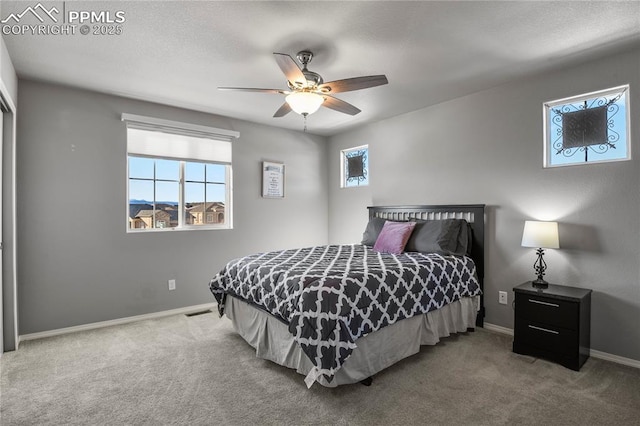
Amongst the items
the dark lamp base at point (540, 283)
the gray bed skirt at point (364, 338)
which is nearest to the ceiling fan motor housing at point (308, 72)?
the gray bed skirt at point (364, 338)

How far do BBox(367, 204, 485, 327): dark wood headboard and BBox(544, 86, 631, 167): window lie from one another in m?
0.82

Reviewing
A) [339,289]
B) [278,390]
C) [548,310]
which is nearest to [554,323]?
[548,310]

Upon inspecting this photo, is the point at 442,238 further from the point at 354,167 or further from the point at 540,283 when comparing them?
the point at 354,167

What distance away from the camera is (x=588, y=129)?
9.60 ft

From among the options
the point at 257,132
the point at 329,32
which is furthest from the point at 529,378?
the point at 257,132

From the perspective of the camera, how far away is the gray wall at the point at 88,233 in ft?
10.6

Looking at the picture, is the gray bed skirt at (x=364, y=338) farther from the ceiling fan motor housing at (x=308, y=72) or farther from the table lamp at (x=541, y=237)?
the ceiling fan motor housing at (x=308, y=72)

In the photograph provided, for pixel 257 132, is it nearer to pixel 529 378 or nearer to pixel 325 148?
pixel 325 148

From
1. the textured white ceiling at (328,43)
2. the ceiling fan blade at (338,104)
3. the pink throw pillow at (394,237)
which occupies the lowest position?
the pink throw pillow at (394,237)

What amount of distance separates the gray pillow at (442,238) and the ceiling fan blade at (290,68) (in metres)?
2.07

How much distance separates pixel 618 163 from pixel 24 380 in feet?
16.1

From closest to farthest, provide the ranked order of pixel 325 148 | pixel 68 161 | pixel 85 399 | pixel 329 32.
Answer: pixel 85 399 < pixel 329 32 < pixel 68 161 < pixel 325 148

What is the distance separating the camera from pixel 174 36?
2.47m

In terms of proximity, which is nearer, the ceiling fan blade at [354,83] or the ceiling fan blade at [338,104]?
the ceiling fan blade at [354,83]
